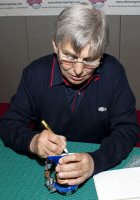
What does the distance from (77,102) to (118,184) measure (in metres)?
0.51

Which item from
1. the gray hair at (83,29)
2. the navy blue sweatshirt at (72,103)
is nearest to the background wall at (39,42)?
the navy blue sweatshirt at (72,103)

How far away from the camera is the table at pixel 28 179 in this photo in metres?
1.05

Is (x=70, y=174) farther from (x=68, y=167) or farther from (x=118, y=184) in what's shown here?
(x=118, y=184)

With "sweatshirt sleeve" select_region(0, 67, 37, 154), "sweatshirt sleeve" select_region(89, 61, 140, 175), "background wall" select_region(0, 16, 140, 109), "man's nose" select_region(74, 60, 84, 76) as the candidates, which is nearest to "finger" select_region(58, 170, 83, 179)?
"sweatshirt sleeve" select_region(89, 61, 140, 175)

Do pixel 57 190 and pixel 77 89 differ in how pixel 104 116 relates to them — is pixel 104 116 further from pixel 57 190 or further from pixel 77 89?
pixel 57 190

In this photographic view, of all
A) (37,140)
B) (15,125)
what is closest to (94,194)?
(37,140)

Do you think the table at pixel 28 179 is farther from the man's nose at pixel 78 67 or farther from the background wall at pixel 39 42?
the background wall at pixel 39 42

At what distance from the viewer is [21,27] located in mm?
3209

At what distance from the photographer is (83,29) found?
1.14 meters

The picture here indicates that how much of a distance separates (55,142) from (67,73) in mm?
350

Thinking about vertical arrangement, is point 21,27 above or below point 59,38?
below

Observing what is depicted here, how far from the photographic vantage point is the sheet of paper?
1.04 metres

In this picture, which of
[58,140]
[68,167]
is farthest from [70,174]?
[58,140]

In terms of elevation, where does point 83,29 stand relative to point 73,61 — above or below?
above
